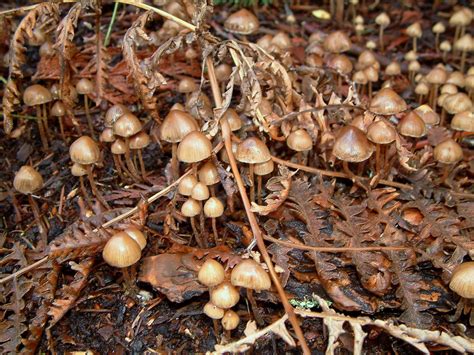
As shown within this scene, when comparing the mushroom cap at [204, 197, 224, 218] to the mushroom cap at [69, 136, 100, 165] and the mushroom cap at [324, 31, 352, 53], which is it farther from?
the mushroom cap at [324, 31, 352, 53]

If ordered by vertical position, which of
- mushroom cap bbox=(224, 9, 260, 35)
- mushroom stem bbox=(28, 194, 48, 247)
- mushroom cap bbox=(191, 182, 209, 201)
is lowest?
mushroom stem bbox=(28, 194, 48, 247)

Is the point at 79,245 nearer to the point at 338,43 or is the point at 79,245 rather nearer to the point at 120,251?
the point at 120,251

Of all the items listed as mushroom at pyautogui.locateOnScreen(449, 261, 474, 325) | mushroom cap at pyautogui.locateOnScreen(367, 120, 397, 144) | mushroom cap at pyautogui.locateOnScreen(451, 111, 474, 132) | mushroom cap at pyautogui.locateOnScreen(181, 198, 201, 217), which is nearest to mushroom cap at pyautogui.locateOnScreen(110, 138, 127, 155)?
mushroom cap at pyautogui.locateOnScreen(181, 198, 201, 217)

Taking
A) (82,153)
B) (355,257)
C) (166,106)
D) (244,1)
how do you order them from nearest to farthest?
(355,257), (82,153), (166,106), (244,1)

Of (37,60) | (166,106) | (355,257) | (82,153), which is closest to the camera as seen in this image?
(355,257)

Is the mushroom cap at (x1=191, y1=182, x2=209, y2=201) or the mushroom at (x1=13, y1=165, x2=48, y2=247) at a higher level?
the mushroom cap at (x1=191, y1=182, x2=209, y2=201)

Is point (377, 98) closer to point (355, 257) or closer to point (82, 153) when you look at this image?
point (355, 257)

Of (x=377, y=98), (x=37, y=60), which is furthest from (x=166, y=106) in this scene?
(x=377, y=98)
